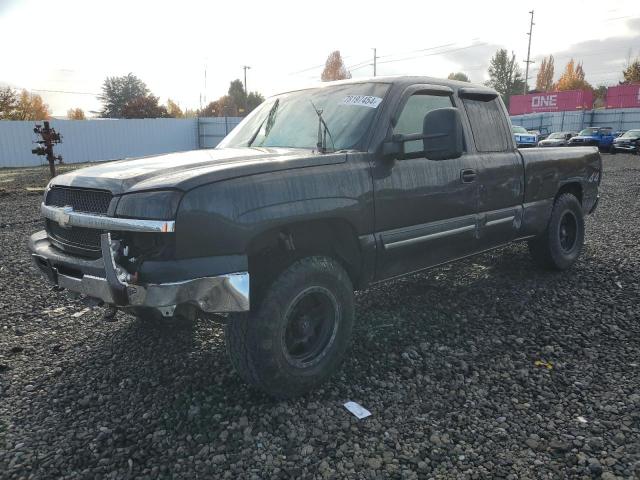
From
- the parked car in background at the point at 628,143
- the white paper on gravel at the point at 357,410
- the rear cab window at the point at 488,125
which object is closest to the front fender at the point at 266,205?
the white paper on gravel at the point at 357,410

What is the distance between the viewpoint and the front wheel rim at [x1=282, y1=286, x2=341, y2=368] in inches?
115

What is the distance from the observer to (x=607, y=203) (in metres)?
10.3

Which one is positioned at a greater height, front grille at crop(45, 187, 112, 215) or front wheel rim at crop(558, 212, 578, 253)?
front grille at crop(45, 187, 112, 215)

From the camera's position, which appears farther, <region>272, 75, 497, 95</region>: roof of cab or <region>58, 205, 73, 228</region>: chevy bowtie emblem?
<region>272, 75, 497, 95</region>: roof of cab

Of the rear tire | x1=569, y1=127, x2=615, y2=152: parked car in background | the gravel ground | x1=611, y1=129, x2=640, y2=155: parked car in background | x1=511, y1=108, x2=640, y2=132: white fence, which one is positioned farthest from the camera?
x1=511, y1=108, x2=640, y2=132: white fence

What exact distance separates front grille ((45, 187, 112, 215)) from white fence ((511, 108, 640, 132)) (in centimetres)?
4116

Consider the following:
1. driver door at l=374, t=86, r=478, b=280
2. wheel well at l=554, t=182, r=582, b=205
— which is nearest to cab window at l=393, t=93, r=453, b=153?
driver door at l=374, t=86, r=478, b=280

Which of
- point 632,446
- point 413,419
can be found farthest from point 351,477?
point 632,446

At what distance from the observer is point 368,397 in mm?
2924

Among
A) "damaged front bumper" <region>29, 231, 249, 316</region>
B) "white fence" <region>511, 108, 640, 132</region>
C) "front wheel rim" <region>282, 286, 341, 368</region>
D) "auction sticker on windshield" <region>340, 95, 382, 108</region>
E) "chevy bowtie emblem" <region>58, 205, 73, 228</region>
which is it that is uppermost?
"white fence" <region>511, 108, 640, 132</region>

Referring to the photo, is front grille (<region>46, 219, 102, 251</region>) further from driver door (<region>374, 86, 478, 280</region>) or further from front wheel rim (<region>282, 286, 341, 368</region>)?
driver door (<region>374, 86, 478, 280</region>)

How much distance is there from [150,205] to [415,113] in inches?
83.9

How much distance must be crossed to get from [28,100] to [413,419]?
81230 mm

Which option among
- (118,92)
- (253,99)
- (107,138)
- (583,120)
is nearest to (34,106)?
(118,92)
